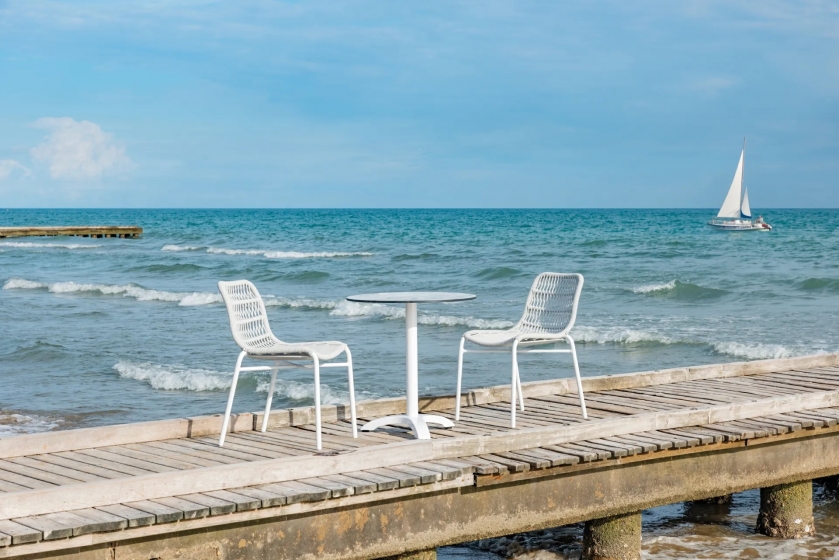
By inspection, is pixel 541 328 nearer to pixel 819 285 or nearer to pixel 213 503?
pixel 213 503

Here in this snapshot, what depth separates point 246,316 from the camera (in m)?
5.83

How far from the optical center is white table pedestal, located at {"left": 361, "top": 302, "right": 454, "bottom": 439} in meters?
5.92

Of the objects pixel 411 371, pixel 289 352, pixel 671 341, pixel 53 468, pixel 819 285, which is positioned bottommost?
pixel 671 341

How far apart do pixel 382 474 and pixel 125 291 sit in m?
20.2

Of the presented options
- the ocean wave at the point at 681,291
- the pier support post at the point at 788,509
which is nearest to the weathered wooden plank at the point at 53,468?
the pier support post at the point at 788,509

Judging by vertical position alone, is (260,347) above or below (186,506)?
above

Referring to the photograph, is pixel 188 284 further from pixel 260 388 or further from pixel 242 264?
pixel 260 388

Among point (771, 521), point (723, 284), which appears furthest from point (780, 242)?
point (771, 521)

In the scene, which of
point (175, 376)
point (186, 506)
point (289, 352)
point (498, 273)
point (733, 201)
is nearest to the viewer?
point (186, 506)

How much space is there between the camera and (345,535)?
4.65 m

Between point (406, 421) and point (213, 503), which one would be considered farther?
point (406, 421)

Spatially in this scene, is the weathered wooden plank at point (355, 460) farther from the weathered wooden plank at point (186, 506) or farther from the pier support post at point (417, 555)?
the pier support post at point (417, 555)

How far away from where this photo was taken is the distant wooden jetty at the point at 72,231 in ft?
174

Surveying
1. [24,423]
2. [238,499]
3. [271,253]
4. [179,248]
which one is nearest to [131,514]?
[238,499]
